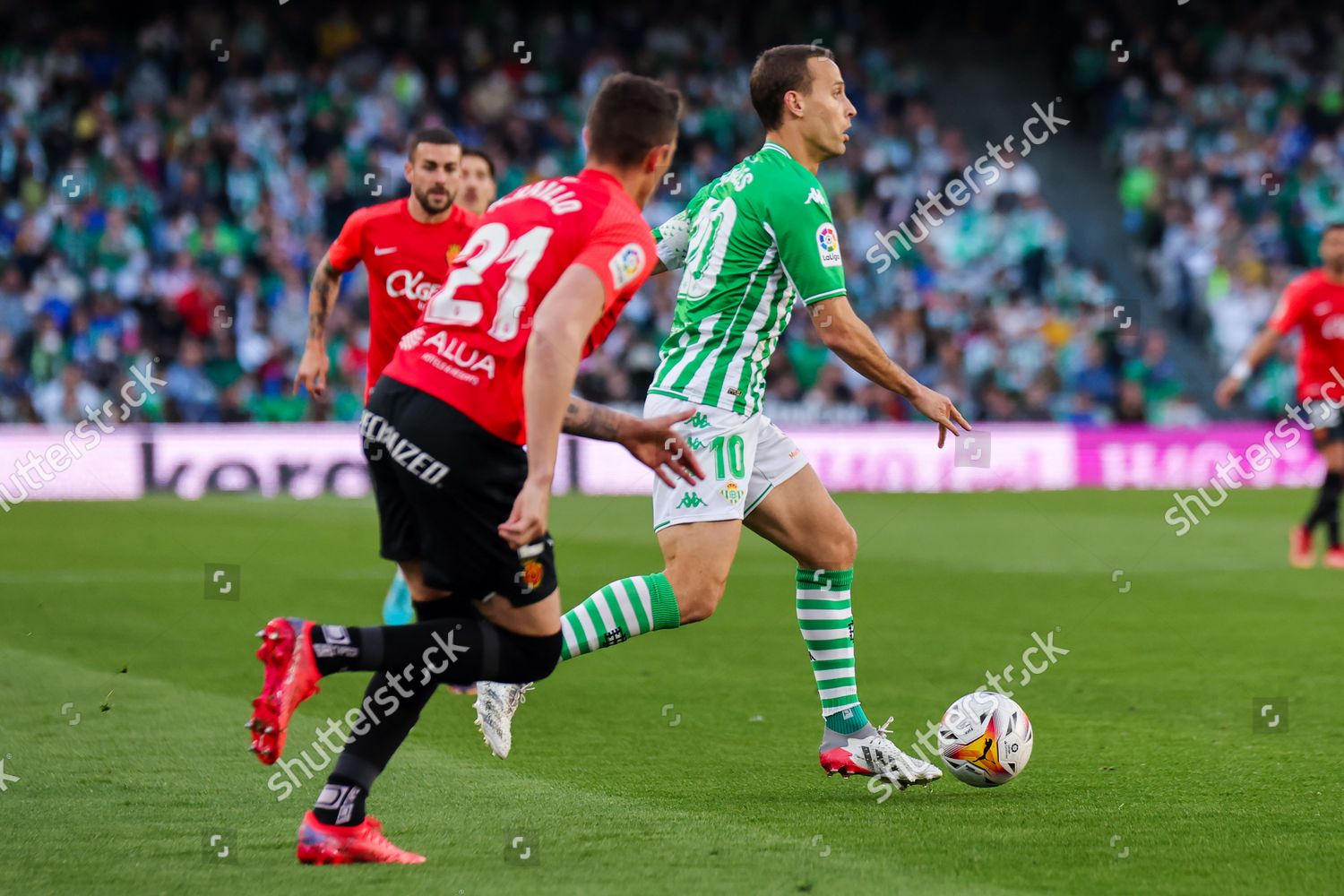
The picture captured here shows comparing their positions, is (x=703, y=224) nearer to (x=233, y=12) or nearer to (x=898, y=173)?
(x=898, y=173)

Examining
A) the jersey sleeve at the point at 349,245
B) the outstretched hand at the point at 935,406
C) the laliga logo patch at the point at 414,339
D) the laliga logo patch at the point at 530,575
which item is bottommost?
the laliga logo patch at the point at 530,575

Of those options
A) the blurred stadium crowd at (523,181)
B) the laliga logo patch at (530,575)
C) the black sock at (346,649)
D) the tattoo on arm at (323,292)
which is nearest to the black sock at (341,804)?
the black sock at (346,649)

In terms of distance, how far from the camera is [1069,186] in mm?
28062

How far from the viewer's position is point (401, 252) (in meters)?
7.97

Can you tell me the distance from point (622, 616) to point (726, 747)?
0.97 meters

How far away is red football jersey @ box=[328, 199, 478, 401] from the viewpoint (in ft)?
26.0

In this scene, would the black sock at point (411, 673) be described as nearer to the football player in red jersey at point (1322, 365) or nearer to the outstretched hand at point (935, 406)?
the outstretched hand at point (935, 406)

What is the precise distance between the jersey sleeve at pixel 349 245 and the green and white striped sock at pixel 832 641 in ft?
10.1

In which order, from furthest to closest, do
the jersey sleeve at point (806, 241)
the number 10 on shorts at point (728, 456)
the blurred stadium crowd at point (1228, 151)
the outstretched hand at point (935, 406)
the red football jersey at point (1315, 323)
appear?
the blurred stadium crowd at point (1228, 151), the red football jersey at point (1315, 323), the number 10 on shorts at point (728, 456), the jersey sleeve at point (806, 241), the outstretched hand at point (935, 406)

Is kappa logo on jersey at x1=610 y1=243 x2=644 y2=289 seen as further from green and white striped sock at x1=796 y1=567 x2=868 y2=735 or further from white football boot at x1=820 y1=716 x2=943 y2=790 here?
white football boot at x1=820 y1=716 x2=943 y2=790

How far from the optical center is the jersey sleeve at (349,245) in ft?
26.4

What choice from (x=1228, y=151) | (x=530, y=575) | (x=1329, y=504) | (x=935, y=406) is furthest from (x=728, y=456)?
(x=1228, y=151)

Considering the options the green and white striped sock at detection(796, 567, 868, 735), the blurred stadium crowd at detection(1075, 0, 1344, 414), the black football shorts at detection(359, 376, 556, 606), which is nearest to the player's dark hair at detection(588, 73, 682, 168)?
the black football shorts at detection(359, 376, 556, 606)

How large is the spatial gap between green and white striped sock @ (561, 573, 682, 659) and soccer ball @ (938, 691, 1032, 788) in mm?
972
